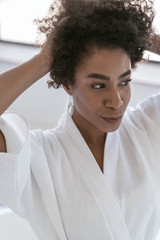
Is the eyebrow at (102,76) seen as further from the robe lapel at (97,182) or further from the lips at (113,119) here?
the robe lapel at (97,182)

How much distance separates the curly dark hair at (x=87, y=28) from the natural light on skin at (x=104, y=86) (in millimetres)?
23

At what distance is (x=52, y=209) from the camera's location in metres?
1.23

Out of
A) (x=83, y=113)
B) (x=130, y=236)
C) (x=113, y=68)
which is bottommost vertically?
(x=130, y=236)

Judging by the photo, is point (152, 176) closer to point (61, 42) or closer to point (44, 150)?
point (44, 150)

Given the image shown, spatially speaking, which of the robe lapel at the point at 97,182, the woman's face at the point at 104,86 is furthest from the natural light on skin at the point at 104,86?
the robe lapel at the point at 97,182

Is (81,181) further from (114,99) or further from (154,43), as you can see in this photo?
(154,43)

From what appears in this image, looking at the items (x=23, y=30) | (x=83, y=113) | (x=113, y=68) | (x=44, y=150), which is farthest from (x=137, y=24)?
(x=23, y=30)

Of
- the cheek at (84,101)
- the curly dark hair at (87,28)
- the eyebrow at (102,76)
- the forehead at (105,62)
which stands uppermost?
the curly dark hair at (87,28)

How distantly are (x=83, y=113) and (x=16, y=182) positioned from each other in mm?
262

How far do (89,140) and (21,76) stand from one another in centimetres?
30

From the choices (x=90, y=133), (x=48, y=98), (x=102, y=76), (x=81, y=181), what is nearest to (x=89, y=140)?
(x=90, y=133)

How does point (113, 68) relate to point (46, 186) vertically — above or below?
above

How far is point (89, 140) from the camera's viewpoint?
1355 mm

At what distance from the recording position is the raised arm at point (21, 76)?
3.82ft
